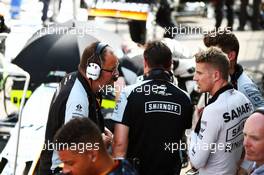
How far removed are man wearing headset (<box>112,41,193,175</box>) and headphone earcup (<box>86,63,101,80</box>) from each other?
248 millimetres

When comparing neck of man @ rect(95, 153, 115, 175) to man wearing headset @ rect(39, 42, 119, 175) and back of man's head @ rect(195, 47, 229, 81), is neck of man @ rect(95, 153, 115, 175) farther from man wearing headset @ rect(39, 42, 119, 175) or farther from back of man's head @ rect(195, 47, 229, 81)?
back of man's head @ rect(195, 47, 229, 81)

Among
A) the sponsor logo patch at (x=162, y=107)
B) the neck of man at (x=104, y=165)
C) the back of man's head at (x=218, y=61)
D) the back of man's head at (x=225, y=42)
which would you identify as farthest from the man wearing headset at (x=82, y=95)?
the neck of man at (x=104, y=165)

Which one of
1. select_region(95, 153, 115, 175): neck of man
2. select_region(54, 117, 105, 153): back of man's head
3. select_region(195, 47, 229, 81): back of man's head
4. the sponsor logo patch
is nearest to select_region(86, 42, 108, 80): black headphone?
the sponsor logo patch

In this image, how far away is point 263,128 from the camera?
9.69 feet

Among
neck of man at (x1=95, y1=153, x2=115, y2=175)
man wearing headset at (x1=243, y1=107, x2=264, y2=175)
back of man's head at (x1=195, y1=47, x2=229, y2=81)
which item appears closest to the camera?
neck of man at (x1=95, y1=153, x2=115, y2=175)

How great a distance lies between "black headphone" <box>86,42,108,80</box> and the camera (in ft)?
11.7

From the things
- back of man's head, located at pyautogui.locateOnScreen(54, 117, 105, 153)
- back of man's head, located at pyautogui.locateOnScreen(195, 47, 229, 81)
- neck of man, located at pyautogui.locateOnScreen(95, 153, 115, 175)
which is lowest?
neck of man, located at pyautogui.locateOnScreen(95, 153, 115, 175)

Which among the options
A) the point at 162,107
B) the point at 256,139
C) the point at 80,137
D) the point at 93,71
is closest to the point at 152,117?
the point at 162,107

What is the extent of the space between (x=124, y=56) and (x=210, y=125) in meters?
4.07

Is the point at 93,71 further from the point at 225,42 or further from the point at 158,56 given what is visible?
the point at 225,42

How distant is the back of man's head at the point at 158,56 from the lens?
12.3 ft

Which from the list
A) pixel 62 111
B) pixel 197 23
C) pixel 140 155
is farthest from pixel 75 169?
A: pixel 197 23

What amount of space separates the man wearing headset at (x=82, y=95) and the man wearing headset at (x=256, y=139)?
0.97 m

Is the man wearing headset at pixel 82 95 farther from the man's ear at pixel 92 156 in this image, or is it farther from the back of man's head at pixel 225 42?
the man's ear at pixel 92 156
